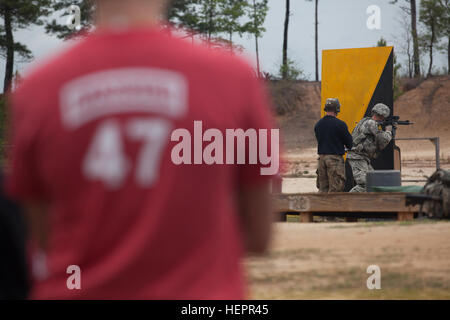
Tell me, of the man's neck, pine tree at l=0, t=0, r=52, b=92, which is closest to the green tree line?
pine tree at l=0, t=0, r=52, b=92

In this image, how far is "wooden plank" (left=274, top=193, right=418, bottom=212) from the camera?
31.4 ft

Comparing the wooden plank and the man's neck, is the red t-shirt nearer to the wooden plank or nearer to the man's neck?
the man's neck

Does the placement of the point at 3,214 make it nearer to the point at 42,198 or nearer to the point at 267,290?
the point at 42,198

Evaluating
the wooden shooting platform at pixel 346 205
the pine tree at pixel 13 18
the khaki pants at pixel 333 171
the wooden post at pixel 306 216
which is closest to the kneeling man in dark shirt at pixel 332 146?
the khaki pants at pixel 333 171

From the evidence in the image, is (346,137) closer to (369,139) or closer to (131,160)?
(369,139)

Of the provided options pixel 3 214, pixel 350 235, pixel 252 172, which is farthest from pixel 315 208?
pixel 252 172

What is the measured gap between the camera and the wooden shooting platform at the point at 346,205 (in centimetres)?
957

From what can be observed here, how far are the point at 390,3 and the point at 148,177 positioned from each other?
131 feet

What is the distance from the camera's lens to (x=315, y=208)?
10016 mm

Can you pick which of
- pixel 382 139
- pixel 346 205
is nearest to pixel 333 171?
pixel 382 139

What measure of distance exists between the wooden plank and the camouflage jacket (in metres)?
1.43

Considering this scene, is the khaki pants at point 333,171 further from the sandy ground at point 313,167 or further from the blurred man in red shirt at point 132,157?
the blurred man in red shirt at point 132,157

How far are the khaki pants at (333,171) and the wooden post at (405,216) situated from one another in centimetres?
128

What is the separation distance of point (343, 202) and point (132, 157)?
8.63m
